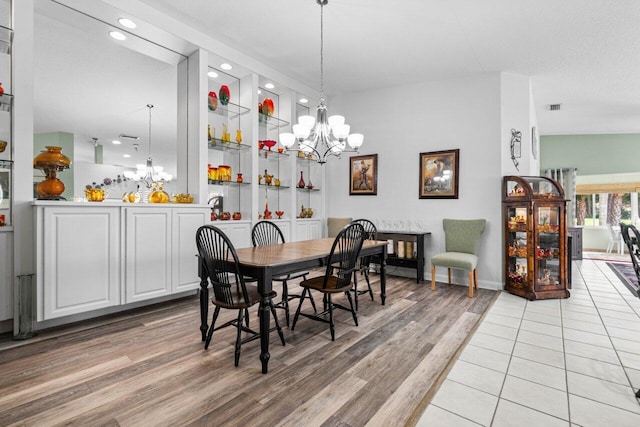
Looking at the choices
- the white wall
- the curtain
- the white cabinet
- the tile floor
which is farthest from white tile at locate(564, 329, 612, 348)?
the curtain

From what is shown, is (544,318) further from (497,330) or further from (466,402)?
(466,402)

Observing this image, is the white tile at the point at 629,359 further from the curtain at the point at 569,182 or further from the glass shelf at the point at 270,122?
the curtain at the point at 569,182

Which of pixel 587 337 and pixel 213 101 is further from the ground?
pixel 213 101

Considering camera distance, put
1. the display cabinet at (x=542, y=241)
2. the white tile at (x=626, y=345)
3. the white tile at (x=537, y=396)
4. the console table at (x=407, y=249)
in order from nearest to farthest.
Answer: the white tile at (x=537, y=396)
the white tile at (x=626, y=345)
the display cabinet at (x=542, y=241)
the console table at (x=407, y=249)

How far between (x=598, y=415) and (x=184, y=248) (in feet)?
12.1

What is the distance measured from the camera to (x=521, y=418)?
1.74 metres

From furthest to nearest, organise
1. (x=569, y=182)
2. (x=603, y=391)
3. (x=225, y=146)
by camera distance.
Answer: (x=569, y=182), (x=225, y=146), (x=603, y=391)

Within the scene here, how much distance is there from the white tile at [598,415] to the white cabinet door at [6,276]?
407 centimetres

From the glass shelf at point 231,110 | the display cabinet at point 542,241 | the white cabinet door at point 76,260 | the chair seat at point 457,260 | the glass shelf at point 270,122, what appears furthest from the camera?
the glass shelf at point 270,122

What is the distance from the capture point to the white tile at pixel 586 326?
2980 millimetres

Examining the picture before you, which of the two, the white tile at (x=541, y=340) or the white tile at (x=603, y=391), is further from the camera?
the white tile at (x=541, y=340)

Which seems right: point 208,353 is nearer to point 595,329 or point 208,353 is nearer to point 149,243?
point 149,243

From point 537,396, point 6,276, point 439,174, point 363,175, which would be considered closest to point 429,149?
point 439,174

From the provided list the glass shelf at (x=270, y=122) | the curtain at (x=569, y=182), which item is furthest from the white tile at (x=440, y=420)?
the curtain at (x=569, y=182)
